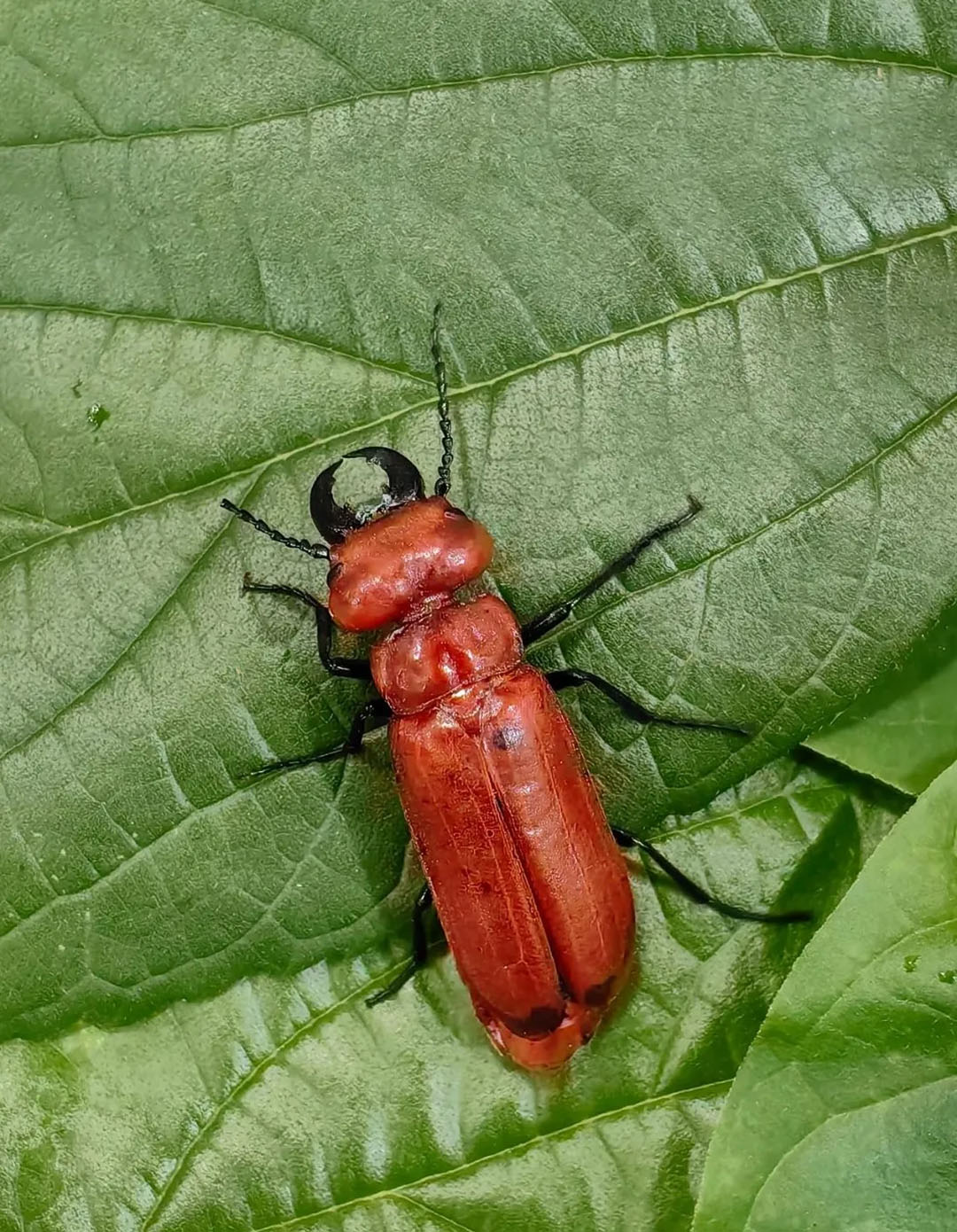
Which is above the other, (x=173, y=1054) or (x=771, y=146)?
(x=771, y=146)

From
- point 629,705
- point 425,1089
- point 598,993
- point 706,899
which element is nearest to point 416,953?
point 425,1089

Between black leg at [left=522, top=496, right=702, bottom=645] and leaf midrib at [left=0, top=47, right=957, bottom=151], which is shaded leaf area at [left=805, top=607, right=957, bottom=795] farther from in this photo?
leaf midrib at [left=0, top=47, right=957, bottom=151]

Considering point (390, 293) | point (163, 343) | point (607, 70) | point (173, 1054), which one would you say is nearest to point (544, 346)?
point (390, 293)

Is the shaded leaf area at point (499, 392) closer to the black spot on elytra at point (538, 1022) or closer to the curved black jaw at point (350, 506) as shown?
the curved black jaw at point (350, 506)

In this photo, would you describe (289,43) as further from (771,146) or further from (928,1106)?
(928,1106)

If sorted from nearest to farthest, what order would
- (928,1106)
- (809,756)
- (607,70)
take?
(928,1106) → (607,70) → (809,756)

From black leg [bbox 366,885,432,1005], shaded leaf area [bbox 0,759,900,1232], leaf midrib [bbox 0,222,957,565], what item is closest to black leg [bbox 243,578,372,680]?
leaf midrib [bbox 0,222,957,565]

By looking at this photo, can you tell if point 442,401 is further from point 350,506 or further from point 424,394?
point 350,506
